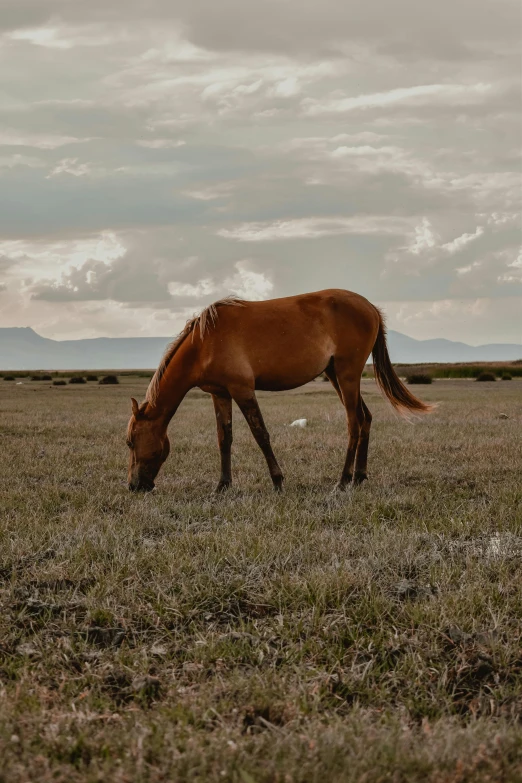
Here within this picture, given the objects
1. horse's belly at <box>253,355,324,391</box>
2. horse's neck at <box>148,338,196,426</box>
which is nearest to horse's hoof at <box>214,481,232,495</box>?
horse's neck at <box>148,338,196,426</box>

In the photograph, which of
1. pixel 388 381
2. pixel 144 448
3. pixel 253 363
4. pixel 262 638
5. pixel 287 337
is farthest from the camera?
pixel 388 381

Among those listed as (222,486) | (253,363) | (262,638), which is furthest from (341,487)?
(262,638)

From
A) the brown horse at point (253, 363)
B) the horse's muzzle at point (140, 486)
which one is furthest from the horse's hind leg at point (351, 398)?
the horse's muzzle at point (140, 486)

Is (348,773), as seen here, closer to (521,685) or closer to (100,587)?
(521,685)

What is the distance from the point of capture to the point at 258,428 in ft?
27.6

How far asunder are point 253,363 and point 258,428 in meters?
0.79

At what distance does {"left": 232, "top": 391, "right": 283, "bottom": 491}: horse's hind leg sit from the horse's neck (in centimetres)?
66

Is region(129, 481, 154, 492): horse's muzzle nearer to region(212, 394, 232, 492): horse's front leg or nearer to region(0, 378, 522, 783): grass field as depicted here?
region(0, 378, 522, 783): grass field

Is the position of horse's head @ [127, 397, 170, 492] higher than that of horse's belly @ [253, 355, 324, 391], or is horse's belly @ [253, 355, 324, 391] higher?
horse's belly @ [253, 355, 324, 391]

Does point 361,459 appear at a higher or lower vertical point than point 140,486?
higher

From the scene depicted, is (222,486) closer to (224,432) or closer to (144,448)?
(224,432)

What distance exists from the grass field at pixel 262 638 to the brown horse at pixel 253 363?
0.93 m

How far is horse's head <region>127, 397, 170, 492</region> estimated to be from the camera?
328 inches

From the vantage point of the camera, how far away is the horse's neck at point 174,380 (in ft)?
27.7
